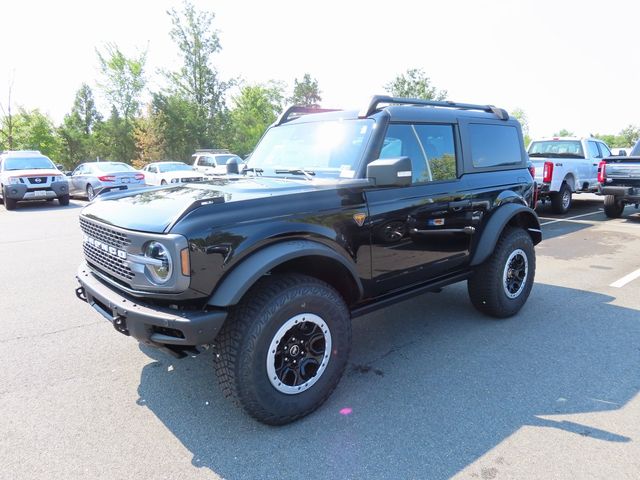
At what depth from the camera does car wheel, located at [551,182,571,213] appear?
11.9 metres

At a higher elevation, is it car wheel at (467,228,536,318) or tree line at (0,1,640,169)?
tree line at (0,1,640,169)

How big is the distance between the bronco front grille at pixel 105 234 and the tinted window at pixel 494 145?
3.09 metres

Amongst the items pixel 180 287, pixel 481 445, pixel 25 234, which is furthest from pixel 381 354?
pixel 25 234

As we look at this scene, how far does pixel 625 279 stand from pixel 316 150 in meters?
4.82

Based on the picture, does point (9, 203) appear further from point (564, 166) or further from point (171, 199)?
point (564, 166)

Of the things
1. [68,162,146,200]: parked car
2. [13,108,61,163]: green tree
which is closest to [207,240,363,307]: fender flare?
[68,162,146,200]: parked car

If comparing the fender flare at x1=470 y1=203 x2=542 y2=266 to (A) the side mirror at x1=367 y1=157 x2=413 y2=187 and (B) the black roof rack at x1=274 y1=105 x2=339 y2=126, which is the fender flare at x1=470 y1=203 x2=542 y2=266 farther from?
(B) the black roof rack at x1=274 y1=105 x2=339 y2=126

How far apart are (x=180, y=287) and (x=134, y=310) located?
0.35m

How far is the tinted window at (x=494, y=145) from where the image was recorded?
4.17 m

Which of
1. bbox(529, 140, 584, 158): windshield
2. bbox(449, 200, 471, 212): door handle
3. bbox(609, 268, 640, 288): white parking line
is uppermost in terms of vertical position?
bbox(529, 140, 584, 158): windshield

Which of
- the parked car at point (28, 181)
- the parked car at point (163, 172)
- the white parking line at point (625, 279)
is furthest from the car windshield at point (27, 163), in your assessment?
the white parking line at point (625, 279)

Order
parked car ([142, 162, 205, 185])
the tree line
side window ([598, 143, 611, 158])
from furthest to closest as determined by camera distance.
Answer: the tree line < parked car ([142, 162, 205, 185]) < side window ([598, 143, 611, 158])

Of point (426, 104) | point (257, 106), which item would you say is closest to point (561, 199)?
point (426, 104)

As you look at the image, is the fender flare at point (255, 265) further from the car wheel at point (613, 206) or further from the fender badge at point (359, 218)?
the car wheel at point (613, 206)
